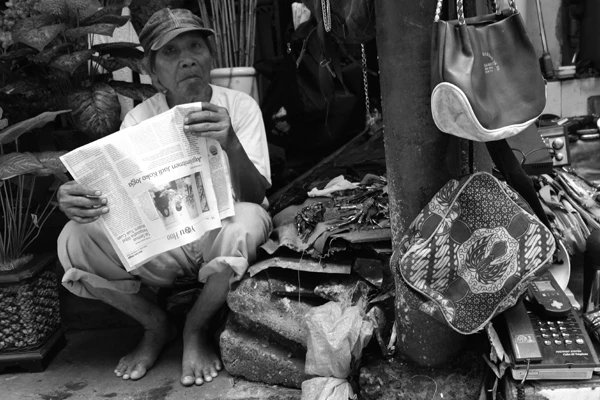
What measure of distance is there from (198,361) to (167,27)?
58.1 inches

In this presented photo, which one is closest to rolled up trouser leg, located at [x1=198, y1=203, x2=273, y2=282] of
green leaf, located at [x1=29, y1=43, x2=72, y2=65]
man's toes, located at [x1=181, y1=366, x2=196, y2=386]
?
man's toes, located at [x1=181, y1=366, x2=196, y2=386]

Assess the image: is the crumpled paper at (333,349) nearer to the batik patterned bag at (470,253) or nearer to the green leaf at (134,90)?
the batik patterned bag at (470,253)

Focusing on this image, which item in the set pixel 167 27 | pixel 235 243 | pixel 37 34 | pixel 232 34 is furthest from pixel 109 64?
pixel 235 243

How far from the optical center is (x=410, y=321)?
7.41ft

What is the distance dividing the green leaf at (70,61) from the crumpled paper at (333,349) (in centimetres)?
159

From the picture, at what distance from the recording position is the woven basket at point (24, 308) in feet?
9.54

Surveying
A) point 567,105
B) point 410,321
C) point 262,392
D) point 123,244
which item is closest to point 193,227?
point 123,244

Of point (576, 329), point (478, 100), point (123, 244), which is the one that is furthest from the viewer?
point (123, 244)

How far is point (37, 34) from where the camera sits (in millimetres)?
2871

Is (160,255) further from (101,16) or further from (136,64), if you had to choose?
(101,16)

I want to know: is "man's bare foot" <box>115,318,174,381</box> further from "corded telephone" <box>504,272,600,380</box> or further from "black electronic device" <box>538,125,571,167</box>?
"black electronic device" <box>538,125,571,167</box>

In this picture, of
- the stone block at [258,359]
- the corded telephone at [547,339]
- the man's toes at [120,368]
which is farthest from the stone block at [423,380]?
the man's toes at [120,368]

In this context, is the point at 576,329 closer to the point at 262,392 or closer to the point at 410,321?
the point at 410,321

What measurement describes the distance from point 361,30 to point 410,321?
1.07 meters
